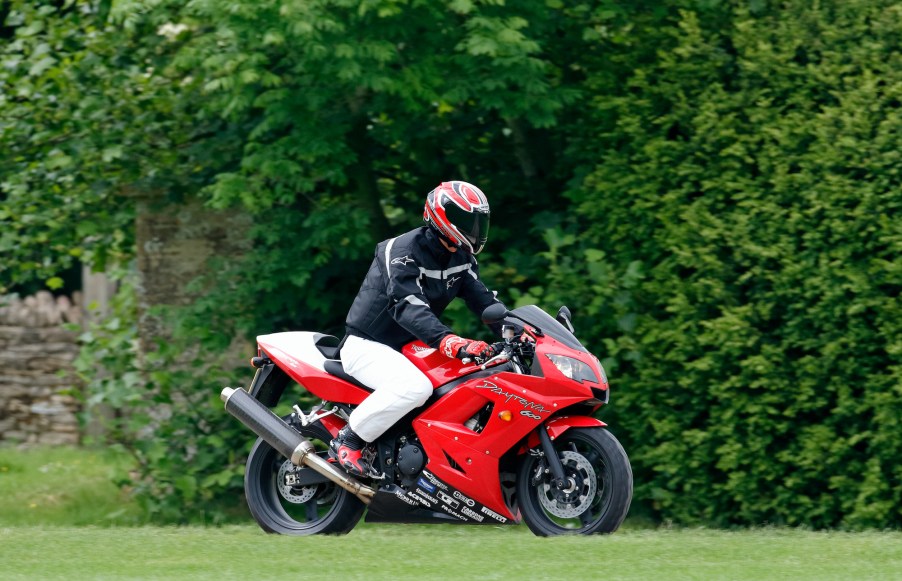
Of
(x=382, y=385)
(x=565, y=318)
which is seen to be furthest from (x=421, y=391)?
(x=565, y=318)

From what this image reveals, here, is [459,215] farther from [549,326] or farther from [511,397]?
[511,397]

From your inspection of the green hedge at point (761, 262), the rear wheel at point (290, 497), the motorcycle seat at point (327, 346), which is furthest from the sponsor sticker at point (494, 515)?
the green hedge at point (761, 262)

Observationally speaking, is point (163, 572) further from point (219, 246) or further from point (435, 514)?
point (219, 246)

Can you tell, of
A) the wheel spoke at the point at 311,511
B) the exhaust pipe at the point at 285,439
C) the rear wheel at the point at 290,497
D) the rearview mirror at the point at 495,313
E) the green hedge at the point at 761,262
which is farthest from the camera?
the green hedge at the point at 761,262

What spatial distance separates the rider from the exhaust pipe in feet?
0.30

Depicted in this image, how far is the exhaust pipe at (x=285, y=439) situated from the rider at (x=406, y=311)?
9 centimetres

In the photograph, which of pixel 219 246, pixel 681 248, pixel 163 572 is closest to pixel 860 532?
pixel 681 248

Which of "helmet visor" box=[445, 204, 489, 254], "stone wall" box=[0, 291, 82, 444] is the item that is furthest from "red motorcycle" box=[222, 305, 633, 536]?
"stone wall" box=[0, 291, 82, 444]

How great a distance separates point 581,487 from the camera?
7.65 meters

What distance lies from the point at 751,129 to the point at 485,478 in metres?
3.27

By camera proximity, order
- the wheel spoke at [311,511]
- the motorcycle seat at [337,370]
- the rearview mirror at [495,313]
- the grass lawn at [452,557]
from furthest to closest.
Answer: the wheel spoke at [311,511]
the motorcycle seat at [337,370]
the rearview mirror at [495,313]
the grass lawn at [452,557]

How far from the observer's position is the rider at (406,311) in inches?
304

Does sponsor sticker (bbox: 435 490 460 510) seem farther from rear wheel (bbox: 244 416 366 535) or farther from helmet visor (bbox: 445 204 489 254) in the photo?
helmet visor (bbox: 445 204 489 254)

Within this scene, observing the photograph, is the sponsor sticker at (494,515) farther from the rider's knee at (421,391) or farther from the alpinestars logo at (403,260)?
the alpinestars logo at (403,260)
